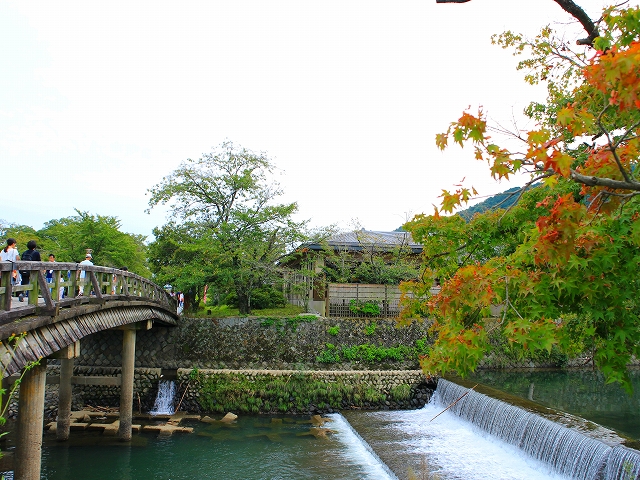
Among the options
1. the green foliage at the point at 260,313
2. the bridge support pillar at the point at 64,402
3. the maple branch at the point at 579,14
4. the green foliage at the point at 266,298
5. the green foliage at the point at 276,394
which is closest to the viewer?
the maple branch at the point at 579,14

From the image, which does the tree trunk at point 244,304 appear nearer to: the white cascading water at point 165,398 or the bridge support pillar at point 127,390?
the white cascading water at point 165,398

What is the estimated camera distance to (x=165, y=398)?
1875cm

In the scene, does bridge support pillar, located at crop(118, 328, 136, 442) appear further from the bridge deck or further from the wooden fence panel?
the wooden fence panel

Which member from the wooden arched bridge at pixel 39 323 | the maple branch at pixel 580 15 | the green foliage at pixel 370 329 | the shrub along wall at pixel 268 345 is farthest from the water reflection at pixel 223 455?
the maple branch at pixel 580 15

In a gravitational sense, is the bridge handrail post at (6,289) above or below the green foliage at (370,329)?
above

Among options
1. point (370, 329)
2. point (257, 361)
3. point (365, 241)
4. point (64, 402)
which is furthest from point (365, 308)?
point (64, 402)

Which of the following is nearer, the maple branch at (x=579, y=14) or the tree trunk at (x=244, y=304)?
the maple branch at (x=579, y=14)

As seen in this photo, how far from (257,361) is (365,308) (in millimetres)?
5317

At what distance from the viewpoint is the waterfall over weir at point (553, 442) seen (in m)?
9.38

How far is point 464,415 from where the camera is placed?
1560 cm

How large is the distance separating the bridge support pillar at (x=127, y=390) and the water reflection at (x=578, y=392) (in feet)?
40.5

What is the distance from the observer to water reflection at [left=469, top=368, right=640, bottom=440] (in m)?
14.6

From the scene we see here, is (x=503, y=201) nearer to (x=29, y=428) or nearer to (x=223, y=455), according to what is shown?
(x=29, y=428)

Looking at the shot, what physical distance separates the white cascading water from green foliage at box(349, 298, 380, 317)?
8153 mm
